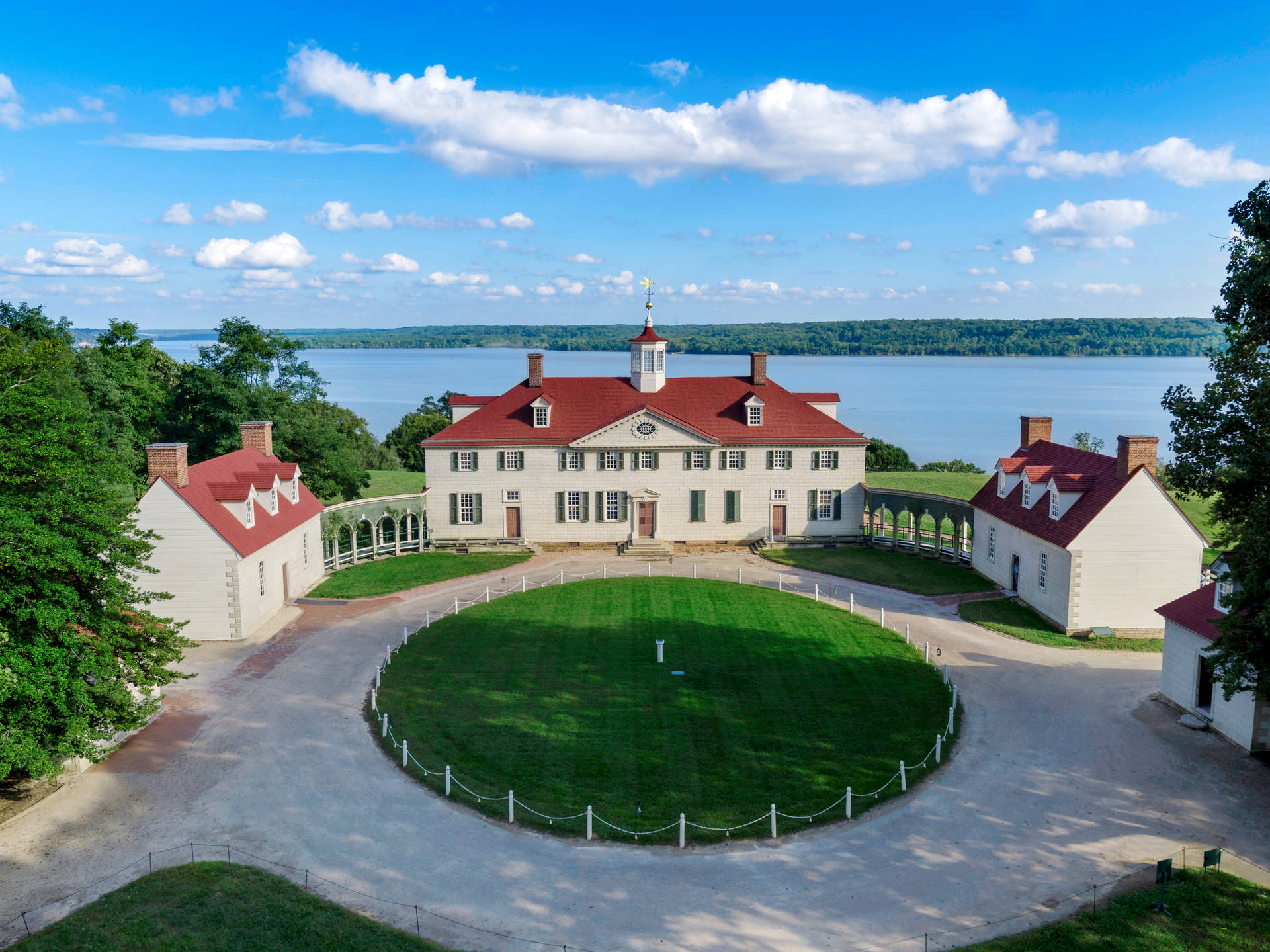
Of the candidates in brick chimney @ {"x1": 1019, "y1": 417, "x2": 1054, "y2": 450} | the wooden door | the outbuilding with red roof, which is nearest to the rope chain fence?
the outbuilding with red roof

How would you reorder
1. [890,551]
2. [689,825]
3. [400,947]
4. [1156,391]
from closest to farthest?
[400,947]
[689,825]
[890,551]
[1156,391]

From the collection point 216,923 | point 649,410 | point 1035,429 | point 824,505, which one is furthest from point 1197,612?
point 649,410

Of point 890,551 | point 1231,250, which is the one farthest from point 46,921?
point 890,551

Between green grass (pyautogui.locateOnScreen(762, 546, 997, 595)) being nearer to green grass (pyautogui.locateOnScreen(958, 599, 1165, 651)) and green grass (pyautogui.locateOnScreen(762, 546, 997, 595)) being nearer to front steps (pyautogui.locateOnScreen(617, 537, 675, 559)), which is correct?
green grass (pyautogui.locateOnScreen(958, 599, 1165, 651))

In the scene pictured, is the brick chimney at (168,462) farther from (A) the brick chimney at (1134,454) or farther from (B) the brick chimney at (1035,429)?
(B) the brick chimney at (1035,429)

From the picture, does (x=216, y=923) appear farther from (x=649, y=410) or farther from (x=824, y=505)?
(x=824, y=505)

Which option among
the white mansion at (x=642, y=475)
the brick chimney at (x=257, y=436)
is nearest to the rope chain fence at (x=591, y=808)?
the white mansion at (x=642, y=475)

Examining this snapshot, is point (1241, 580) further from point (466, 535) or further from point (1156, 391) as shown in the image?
point (1156, 391)
